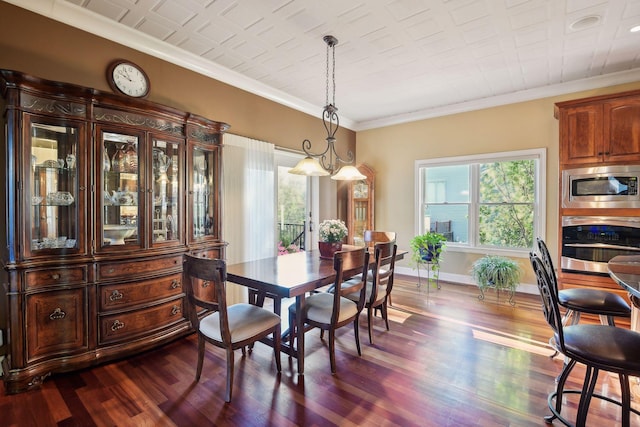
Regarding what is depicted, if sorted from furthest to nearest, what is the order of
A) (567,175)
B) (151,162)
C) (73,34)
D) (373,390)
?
1. (567,175)
2. (151,162)
3. (73,34)
4. (373,390)

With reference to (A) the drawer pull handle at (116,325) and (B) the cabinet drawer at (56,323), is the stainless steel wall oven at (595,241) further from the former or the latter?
(B) the cabinet drawer at (56,323)

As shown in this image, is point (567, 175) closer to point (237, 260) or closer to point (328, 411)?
point (328, 411)

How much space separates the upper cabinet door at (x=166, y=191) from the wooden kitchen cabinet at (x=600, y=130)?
14.3 feet

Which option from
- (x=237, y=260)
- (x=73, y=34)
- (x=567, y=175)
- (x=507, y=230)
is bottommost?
(x=237, y=260)

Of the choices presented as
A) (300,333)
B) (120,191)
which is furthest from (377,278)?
(120,191)

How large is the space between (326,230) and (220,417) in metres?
1.80

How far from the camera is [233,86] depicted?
385cm

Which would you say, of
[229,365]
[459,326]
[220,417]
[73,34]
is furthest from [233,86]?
[459,326]

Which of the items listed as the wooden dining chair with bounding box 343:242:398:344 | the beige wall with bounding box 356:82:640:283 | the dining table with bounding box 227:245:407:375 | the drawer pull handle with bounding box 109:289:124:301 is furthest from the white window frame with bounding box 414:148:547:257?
the drawer pull handle with bounding box 109:289:124:301

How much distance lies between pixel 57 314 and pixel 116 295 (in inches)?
14.8

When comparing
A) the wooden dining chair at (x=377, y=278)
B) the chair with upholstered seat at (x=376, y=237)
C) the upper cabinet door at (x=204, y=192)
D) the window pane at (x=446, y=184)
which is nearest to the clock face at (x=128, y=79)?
the upper cabinet door at (x=204, y=192)

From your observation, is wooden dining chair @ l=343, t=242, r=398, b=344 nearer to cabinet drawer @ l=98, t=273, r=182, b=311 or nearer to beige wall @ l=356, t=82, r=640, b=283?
cabinet drawer @ l=98, t=273, r=182, b=311

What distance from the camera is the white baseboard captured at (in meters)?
4.50

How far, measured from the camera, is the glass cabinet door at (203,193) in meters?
3.17
